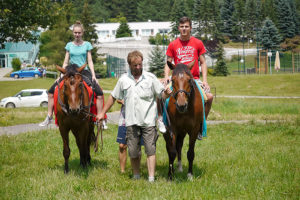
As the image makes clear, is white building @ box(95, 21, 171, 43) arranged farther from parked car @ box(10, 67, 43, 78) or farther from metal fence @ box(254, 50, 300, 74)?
parked car @ box(10, 67, 43, 78)

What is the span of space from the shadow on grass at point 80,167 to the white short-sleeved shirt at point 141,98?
69.1 inches

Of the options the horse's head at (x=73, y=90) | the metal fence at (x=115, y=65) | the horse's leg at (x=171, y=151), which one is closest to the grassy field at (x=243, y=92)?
the metal fence at (x=115, y=65)

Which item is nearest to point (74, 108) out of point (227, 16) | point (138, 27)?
point (227, 16)

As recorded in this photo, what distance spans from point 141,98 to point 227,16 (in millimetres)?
109179

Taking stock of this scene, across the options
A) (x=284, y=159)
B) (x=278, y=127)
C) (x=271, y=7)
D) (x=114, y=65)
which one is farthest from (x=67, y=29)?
(x=284, y=159)

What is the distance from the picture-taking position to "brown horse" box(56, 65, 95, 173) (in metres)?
7.56

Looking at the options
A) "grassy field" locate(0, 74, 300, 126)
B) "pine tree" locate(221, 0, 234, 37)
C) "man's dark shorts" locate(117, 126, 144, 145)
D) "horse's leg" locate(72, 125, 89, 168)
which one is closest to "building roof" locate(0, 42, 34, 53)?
"grassy field" locate(0, 74, 300, 126)

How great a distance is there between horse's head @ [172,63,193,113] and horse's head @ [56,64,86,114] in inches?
74.1

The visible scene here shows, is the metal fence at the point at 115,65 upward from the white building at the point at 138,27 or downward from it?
downward

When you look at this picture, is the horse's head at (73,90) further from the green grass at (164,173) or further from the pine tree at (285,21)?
the pine tree at (285,21)

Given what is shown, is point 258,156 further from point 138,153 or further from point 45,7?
point 45,7

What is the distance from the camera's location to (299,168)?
26.5 ft

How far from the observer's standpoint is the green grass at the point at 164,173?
657 centimetres

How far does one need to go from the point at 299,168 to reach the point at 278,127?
643 centimetres
